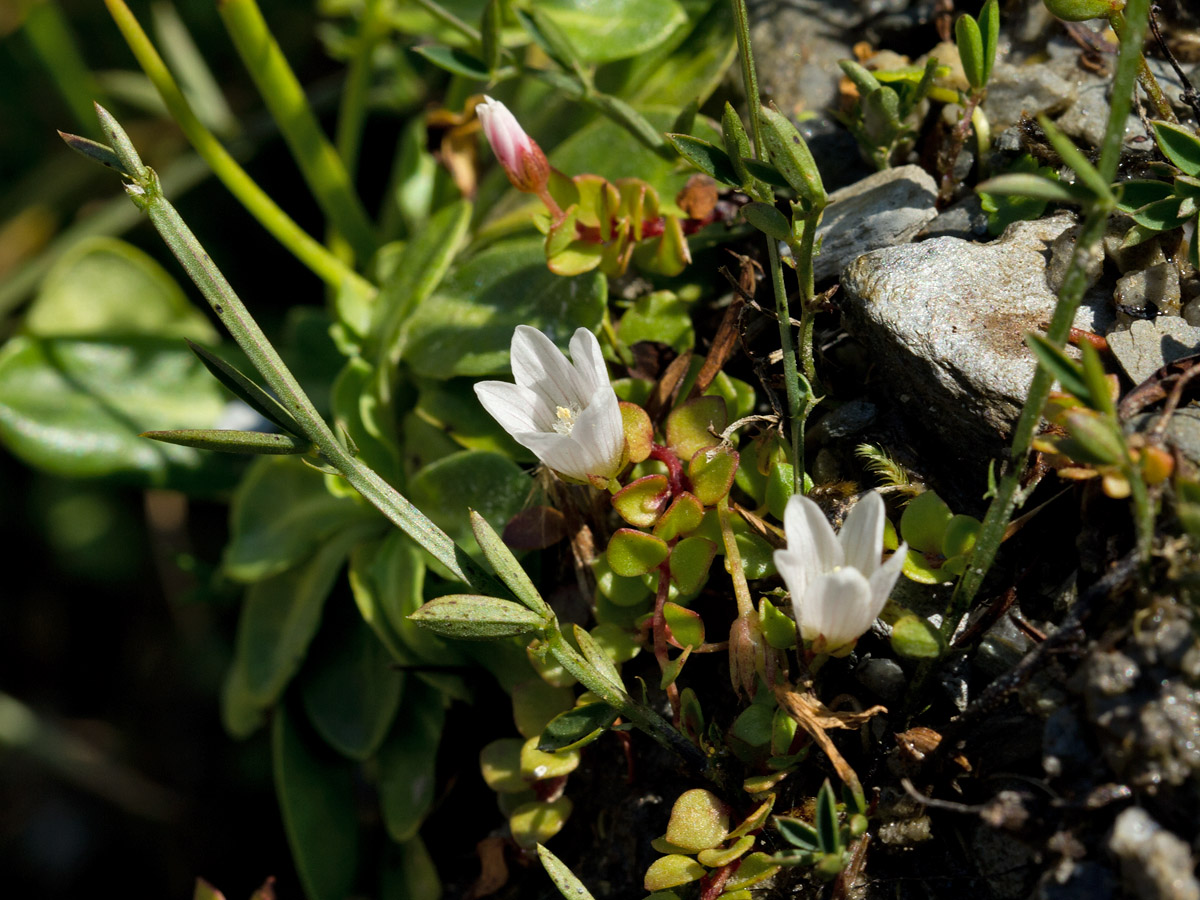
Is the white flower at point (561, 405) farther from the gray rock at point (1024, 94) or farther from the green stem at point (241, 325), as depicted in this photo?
the gray rock at point (1024, 94)

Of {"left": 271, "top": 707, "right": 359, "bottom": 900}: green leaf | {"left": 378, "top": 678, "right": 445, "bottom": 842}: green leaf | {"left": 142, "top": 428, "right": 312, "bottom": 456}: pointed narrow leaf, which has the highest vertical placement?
{"left": 142, "top": 428, "right": 312, "bottom": 456}: pointed narrow leaf

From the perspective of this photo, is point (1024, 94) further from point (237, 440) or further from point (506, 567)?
point (237, 440)

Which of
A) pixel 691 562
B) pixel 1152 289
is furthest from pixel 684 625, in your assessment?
pixel 1152 289

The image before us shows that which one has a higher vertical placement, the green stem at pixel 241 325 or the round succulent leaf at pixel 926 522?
the green stem at pixel 241 325

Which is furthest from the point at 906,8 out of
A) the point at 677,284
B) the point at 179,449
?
the point at 179,449

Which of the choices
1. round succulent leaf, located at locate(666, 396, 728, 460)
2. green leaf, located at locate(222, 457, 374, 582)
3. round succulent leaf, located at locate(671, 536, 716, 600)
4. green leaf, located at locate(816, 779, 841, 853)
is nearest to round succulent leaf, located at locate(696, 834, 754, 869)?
green leaf, located at locate(816, 779, 841, 853)

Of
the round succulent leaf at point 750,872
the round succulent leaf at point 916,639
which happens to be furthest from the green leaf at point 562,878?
the round succulent leaf at point 916,639

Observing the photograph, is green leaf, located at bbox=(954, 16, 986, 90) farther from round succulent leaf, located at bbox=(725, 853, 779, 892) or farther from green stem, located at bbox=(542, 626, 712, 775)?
round succulent leaf, located at bbox=(725, 853, 779, 892)
